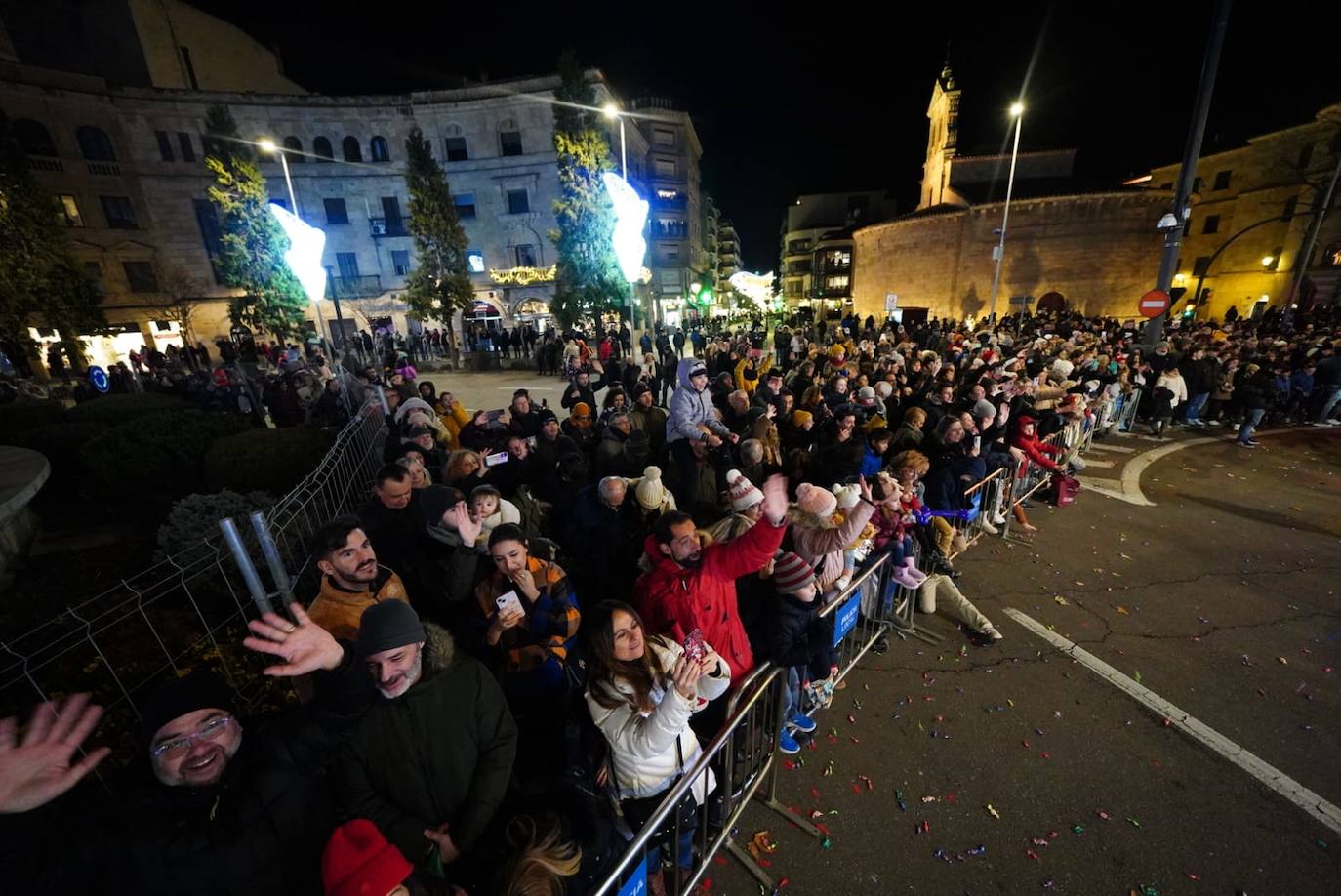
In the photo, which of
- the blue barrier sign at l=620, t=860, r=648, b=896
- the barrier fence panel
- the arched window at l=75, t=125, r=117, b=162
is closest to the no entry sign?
→ the blue barrier sign at l=620, t=860, r=648, b=896

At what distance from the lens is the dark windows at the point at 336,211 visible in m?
32.8

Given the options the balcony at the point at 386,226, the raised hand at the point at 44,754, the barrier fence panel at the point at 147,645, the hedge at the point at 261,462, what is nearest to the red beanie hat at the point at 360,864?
the raised hand at the point at 44,754

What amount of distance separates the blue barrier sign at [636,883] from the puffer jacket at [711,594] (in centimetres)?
113

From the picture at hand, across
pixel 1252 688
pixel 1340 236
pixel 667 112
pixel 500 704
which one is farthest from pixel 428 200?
pixel 1340 236

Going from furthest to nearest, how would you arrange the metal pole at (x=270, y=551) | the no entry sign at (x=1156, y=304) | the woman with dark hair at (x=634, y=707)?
the no entry sign at (x=1156, y=304) < the metal pole at (x=270, y=551) < the woman with dark hair at (x=634, y=707)

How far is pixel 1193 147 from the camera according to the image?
40.7 ft

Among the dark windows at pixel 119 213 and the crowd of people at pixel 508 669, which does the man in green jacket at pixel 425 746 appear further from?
the dark windows at pixel 119 213

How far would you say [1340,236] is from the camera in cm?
3145

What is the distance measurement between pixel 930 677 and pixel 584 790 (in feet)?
11.3

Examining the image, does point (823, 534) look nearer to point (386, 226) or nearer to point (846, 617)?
point (846, 617)

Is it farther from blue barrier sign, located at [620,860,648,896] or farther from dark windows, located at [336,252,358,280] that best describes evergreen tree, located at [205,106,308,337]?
blue barrier sign, located at [620,860,648,896]

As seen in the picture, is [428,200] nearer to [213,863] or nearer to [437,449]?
[437,449]

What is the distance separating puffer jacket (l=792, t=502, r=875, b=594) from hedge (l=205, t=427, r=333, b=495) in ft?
20.6

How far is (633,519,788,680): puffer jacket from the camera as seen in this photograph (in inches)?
119
